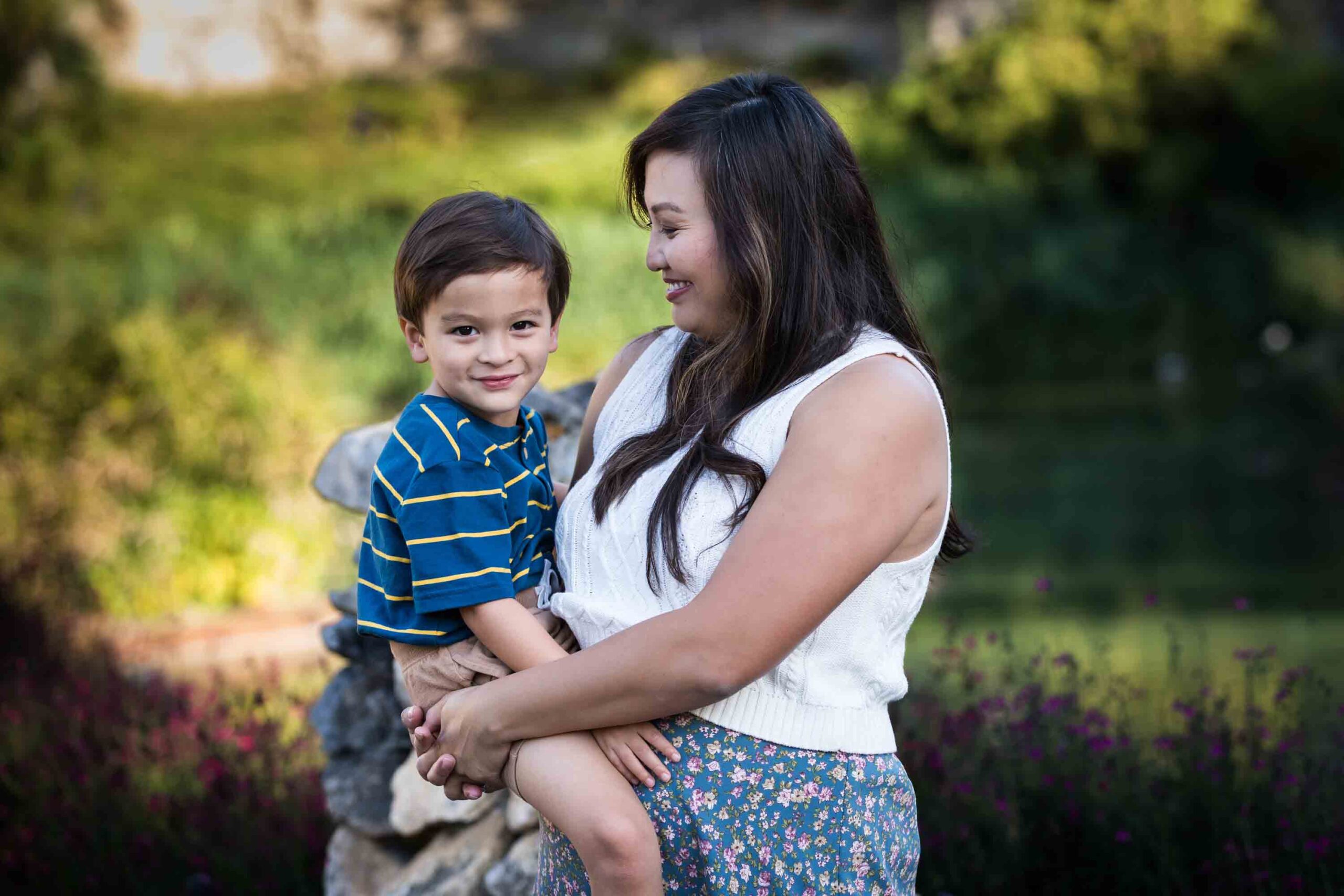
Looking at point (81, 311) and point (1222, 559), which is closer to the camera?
point (1222, 559)

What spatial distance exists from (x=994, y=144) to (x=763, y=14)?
9.06 meters

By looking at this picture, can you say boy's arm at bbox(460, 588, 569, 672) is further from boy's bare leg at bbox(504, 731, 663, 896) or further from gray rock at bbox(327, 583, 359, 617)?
gray rock at bbox(327, 583, 359, 617)

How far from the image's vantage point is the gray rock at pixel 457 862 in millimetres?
2836

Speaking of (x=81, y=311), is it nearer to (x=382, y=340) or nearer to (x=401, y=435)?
(x=382, y=340)

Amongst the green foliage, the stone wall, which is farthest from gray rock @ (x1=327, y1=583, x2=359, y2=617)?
the green foliage

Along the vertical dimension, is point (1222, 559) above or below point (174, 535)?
below

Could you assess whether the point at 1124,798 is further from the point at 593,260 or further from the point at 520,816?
the point at 593,260

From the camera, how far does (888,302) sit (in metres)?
1.86

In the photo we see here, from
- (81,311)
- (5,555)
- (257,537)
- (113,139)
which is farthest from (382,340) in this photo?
(113,139)

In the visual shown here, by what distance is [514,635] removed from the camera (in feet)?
5.73

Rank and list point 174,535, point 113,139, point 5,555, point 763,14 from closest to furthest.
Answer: point 5,555, point 174,535, point 113,139, point 763,14

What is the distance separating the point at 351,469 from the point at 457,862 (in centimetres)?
91

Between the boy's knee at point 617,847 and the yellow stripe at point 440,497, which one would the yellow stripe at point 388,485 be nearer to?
the yellow stripe at point 440,497

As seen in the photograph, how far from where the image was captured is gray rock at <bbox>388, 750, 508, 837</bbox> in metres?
2.87
